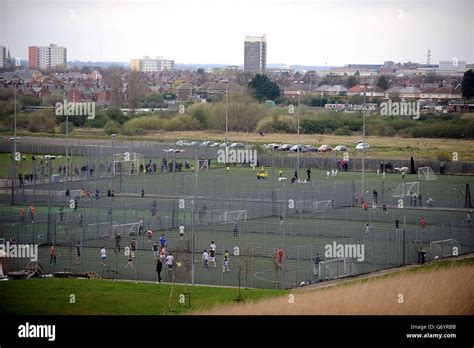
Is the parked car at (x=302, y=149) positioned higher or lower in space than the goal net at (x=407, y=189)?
higher

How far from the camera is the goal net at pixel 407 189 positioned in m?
39.6

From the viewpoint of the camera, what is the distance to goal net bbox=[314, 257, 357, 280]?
23781mm

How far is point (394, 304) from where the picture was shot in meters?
17.2

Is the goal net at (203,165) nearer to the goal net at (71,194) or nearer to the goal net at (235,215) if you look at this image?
the goal net at (71,194)

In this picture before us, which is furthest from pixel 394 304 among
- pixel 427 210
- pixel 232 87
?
pixel 232 87

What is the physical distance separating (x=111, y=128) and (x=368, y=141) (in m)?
13.7

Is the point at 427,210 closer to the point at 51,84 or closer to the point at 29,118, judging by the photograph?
the point at 29,118

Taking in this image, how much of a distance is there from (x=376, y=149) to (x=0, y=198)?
21.3m

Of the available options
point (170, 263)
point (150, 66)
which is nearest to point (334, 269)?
point (170, 263)

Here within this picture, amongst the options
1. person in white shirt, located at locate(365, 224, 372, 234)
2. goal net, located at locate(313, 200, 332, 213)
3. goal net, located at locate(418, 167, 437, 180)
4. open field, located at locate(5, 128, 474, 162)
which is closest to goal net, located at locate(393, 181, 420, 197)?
goal net, located at locate(418, 167, 437, 180)

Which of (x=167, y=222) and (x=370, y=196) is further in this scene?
(x=370, y=196)

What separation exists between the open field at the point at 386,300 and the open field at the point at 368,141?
2388cm

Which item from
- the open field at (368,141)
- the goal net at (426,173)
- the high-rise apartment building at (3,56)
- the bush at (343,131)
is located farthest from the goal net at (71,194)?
the bush at (343,131)

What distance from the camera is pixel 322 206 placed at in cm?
A: 3666
